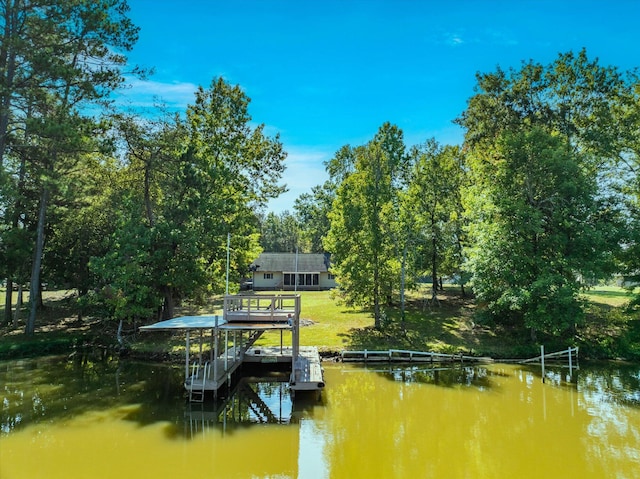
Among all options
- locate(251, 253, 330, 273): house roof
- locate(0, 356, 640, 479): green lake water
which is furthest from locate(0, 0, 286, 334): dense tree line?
locate(251, 253, 330, 273): house roof

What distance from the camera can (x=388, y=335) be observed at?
2431 centimetres

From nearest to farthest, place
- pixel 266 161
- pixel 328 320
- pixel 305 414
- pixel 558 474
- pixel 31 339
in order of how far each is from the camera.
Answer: pixel 558 474
pixel 305 414
pixel 31 339
pixel 328 320
pixel 266 161

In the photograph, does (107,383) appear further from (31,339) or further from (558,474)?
(558,474)

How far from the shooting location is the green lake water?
1031 cm

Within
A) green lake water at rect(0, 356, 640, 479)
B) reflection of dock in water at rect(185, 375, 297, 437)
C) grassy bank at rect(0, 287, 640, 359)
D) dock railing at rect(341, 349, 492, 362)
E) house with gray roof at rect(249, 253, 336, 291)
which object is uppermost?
house with gray roof at rect(249, 253, 336, 291)

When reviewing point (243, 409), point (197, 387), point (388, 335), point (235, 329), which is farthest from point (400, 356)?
point (197, 387)

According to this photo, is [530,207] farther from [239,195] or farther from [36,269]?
[36,269]

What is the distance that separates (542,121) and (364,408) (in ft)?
75.8

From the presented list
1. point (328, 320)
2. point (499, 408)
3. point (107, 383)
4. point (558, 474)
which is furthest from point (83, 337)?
point (558, 474)

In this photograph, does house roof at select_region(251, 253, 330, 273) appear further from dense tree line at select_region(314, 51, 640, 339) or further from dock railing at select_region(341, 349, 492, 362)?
dock railing at select_region(341, 349, 492, 362)

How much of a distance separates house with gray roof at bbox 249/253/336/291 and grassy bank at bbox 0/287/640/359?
14.7m

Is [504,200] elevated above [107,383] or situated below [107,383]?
above

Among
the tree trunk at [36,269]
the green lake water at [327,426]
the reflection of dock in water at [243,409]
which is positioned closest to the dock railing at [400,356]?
the green lake water at [327,426]

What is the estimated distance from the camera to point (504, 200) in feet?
75.0
